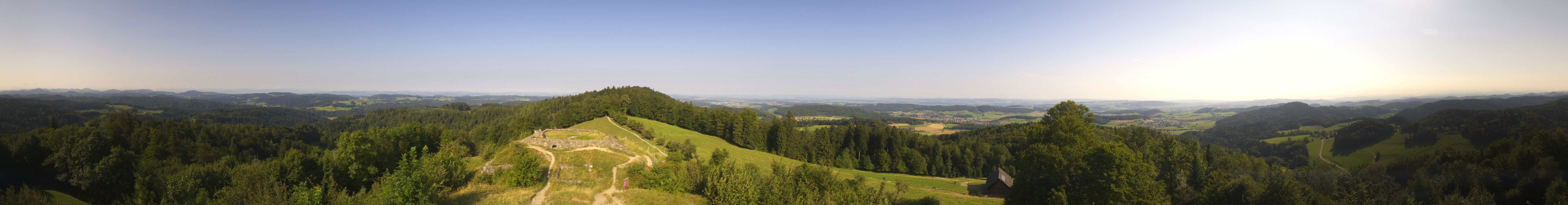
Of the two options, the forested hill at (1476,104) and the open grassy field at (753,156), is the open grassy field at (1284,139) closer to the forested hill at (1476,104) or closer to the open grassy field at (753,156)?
the forested hill at (1476,104)

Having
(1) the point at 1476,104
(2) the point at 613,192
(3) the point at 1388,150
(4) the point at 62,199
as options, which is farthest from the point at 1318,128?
(4) the point at 62,199

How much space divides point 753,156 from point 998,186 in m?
26.8

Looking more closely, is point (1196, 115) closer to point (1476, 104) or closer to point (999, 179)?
point (1476, 104)

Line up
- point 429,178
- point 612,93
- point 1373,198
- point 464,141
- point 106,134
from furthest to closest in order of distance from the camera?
Answer: point 612,93 → point 464,141 → point 106,134 → point 1373,198 → point 429,178

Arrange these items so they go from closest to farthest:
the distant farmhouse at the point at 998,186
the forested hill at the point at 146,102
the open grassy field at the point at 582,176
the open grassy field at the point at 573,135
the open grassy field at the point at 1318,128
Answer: the open grassy field at the point at 582,176
the open grassy field at the point at 573,135
the distant farmhouse at the point at 998,186
the open grassy field at the point at 1318,128
the forested hill at the point at 146,102

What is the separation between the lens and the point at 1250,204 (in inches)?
1012

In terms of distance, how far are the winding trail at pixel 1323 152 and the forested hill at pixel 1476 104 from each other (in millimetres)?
9371

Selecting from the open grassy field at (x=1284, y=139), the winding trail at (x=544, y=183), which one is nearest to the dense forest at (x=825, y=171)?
the winding trail at (x=544, y=183)

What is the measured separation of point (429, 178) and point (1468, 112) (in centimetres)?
8867

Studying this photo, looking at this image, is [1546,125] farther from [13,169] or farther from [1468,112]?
[13,169]

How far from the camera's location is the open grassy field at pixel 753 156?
35.3m

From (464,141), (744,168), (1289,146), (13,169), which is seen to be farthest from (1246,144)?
(13,169)

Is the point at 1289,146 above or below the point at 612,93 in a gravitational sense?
below

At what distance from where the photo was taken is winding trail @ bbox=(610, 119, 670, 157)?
39.6 metres
